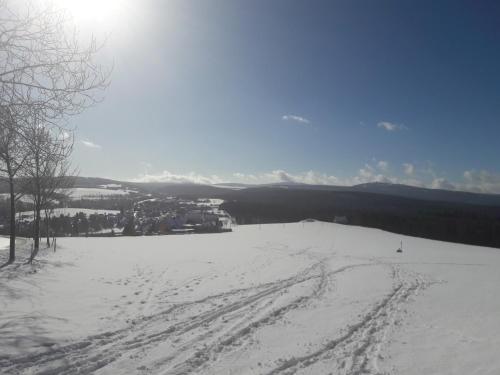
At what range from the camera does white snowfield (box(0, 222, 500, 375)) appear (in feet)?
16.2

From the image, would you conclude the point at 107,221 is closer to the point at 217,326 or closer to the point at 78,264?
the point at 78,264

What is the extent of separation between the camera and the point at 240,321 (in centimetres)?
679

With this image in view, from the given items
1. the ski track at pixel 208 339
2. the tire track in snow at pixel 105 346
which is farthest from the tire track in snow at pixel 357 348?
the tire track in snow at pixel 105 346

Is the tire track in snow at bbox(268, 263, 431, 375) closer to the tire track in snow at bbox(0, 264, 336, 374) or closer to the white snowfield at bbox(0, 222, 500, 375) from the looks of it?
the white snowfield at bbox(0, 222, 500, 375)

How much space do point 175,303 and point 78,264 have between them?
6779 millimetres

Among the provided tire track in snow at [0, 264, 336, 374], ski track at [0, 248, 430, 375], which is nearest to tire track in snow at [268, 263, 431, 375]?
ski track at [0, 248, 430, 375]

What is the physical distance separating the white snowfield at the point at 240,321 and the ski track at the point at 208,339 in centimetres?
2

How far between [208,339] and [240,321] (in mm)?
1128

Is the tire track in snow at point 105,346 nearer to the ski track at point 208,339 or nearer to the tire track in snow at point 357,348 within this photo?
the ski track at point 208,339

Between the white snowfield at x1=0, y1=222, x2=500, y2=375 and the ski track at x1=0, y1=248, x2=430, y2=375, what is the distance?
0.7 inches

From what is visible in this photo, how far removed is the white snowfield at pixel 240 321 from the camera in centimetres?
494

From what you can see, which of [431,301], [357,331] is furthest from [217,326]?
[431,301]

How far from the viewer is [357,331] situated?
6.43 m

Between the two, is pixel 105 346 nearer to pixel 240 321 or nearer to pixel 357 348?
pixel 240 321
